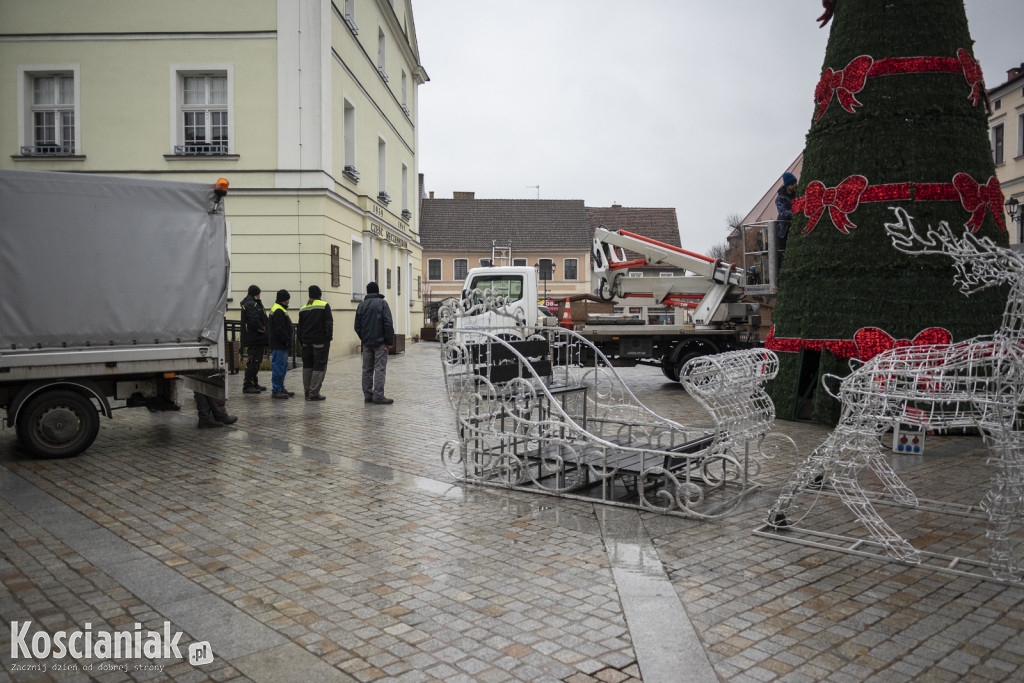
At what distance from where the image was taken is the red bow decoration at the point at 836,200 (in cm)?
942

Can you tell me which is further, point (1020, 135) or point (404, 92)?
point (404, 92)

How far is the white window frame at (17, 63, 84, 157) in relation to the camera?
20047mm

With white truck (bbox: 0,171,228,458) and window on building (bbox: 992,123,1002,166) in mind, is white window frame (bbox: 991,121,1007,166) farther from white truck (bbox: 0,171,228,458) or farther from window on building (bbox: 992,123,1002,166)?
white truck (bbox: 0,171,228,458)

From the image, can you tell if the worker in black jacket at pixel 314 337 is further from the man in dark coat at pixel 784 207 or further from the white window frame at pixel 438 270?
the white window frame at pixel 438 270

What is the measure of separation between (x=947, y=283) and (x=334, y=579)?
8049 mm

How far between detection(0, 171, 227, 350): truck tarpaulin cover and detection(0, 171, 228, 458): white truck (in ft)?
0.03

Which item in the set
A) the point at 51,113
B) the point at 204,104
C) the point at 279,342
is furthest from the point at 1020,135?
the point at 51,113

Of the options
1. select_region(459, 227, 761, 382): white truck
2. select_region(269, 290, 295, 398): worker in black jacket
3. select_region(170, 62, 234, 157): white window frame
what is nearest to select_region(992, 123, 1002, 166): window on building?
select_region(459, 227, 761, 382): white truck

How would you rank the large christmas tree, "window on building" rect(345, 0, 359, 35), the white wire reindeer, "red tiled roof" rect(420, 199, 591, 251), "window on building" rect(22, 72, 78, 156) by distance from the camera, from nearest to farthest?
the white wire reindeer, the large christmas tree, "window on building" rect(22, 72, 78, 156), "window on building" rect(345, 0, 359, 35), "red tiled roof" rect(420, 199, 591, 251)

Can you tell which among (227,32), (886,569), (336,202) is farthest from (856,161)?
(227,32)

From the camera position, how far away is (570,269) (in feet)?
179

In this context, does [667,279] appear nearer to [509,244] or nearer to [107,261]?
[107,261]

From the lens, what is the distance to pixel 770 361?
19.3 ft

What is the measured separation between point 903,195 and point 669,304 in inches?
283
